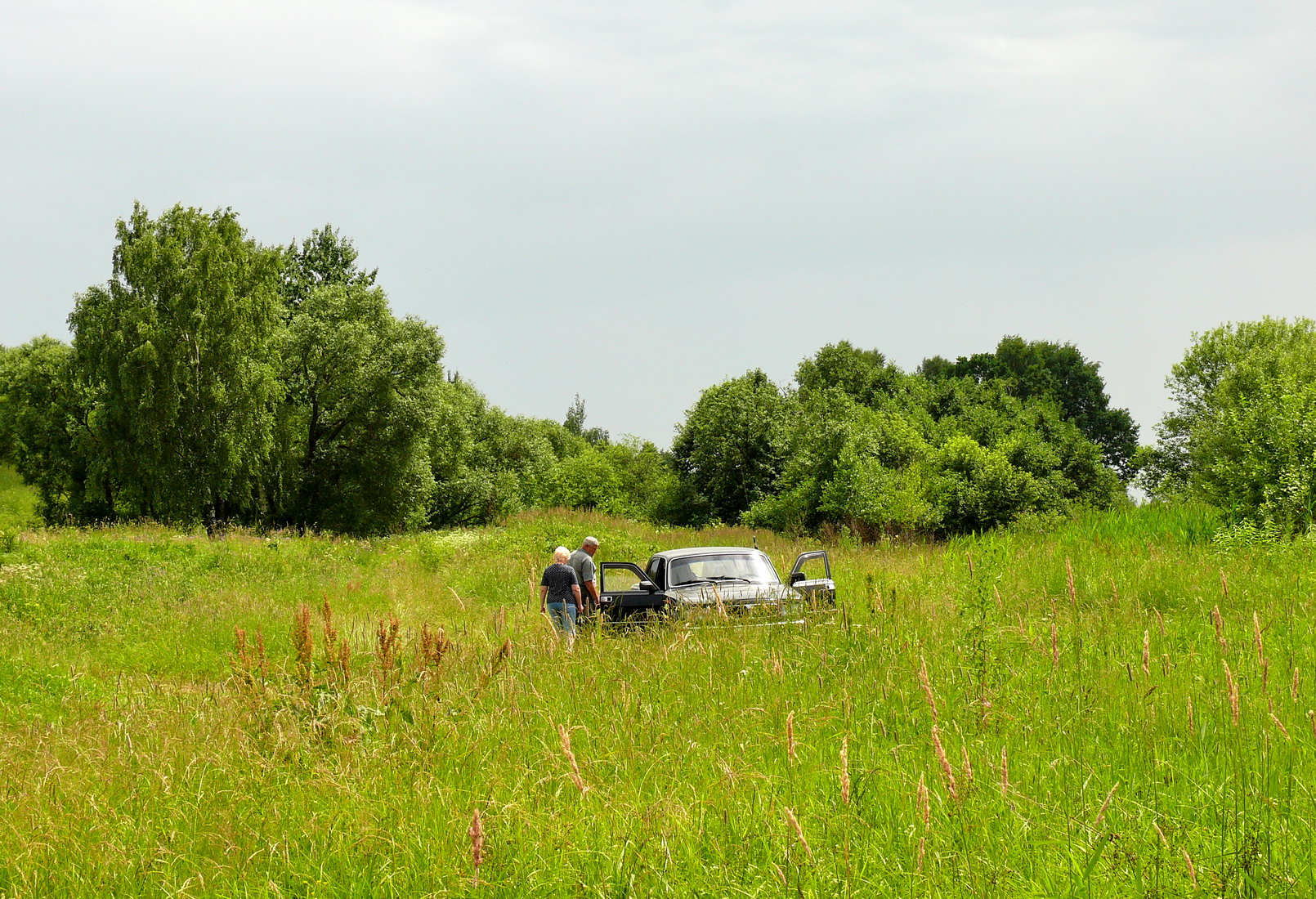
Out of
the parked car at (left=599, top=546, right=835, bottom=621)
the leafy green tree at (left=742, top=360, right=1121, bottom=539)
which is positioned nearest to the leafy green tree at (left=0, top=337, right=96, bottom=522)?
the leafy green tree at (left=742, top=360, right=1121, bottom=539)

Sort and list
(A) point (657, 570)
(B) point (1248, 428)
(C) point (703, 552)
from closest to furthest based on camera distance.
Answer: (C) point (703, 552), (A) point (657, 570), (B) point (1248, 428)

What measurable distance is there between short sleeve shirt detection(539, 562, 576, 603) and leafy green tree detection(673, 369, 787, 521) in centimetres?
2837

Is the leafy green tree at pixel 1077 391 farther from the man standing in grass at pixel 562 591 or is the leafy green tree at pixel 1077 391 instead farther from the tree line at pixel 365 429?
the man standing in grass at pixel 562 591

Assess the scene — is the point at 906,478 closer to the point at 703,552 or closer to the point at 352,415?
the point at 703,552

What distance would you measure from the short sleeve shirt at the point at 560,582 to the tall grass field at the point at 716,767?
9.95 feet

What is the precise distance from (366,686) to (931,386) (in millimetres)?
56715

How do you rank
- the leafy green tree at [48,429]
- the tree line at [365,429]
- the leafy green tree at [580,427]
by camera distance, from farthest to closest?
the leafy green tree at [580,427] → the leafy green tree at [48,429] → the tree line at [365,429]

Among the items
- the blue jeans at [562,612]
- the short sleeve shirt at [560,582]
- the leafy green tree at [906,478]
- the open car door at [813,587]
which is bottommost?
the blue jeans at [562,612]

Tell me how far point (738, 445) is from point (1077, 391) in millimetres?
33253

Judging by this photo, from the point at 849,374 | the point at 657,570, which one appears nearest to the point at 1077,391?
the point at 849,374

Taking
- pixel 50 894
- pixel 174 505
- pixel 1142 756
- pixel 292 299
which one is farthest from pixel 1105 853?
pixel 292 299

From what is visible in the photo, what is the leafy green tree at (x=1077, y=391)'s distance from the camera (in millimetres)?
60344

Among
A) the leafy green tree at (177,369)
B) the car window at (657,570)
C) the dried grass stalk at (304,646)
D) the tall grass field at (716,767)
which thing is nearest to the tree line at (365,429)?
the leafy green tree at (177,369)

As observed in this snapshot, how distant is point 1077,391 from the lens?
61.4 m
